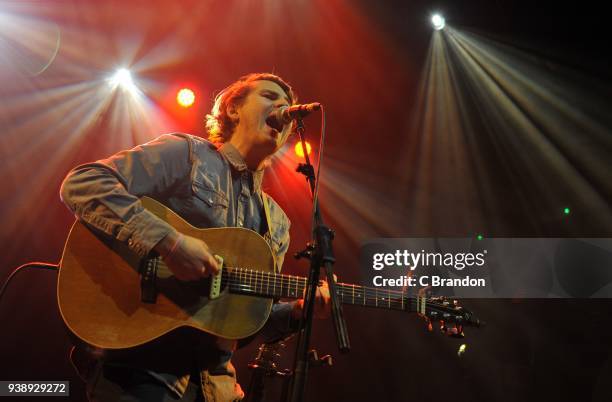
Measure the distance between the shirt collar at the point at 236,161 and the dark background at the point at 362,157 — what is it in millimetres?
3254

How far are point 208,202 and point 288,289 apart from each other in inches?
27.0

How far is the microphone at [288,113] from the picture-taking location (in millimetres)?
2510

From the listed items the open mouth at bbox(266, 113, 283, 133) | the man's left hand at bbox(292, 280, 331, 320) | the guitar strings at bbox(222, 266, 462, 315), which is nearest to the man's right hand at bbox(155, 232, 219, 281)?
the guitar strings at bbox(222, 266, 462, 315)

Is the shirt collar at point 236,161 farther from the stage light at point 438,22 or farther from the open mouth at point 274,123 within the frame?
the stage light at point 438,22

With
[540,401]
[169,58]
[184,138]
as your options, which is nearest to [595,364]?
[540,401]

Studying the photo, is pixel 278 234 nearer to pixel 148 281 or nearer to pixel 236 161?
pixel 236 161

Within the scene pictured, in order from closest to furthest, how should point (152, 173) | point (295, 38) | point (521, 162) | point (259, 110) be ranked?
point (152, 173) → point (259, 110) → point (295, 38) → point (521, 162)

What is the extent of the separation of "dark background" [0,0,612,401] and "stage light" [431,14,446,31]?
0.10 m

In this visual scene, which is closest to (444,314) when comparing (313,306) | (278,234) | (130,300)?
(278,234)

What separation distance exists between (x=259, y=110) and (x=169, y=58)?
11.9 ft

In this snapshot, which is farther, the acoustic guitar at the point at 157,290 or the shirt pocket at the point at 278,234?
the shirt pocket at the point at 278,234

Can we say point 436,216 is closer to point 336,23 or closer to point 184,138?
point 336,23

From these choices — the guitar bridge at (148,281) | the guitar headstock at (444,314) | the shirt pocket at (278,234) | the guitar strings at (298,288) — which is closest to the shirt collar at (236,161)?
the shirt pocket at (278,234)

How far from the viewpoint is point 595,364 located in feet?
19.2
